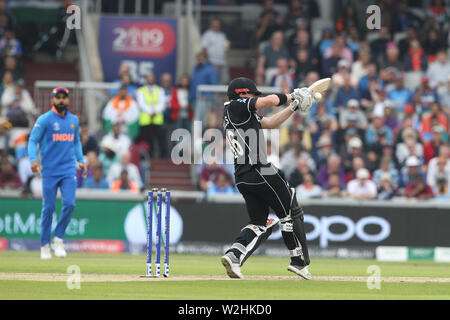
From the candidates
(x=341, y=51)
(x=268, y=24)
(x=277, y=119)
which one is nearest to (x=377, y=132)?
(x=341, y=51)

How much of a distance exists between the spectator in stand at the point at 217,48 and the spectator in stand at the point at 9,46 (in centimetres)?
459

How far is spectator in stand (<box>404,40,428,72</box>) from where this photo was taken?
1032 inches

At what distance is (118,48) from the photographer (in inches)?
1080

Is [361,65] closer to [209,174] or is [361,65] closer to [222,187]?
[209,174]

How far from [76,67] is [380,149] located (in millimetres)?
9109

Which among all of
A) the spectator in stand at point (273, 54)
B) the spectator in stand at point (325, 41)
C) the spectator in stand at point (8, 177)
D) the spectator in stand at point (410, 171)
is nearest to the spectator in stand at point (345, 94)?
the spectator in stand at point (325, 41)

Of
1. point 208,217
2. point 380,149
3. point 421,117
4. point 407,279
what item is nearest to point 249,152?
point 407,279

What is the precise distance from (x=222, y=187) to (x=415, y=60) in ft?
23.7

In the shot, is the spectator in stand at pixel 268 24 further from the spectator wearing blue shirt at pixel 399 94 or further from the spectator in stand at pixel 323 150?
the spectator in stand at pixel 323 150

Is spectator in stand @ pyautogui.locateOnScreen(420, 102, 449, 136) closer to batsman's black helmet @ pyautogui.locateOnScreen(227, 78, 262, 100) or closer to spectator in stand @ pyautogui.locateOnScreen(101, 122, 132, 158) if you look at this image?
spectator in stand @ pyautogui.locateOnScreen(101, 122, 132, 158)

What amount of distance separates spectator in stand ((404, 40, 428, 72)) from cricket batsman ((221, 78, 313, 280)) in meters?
14.1

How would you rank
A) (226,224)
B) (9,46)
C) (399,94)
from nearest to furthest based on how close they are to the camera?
(226,224) → (399,94) → (9,46)

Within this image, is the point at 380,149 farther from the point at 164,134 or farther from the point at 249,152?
the point at 249,152

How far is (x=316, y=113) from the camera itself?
2402 cm
